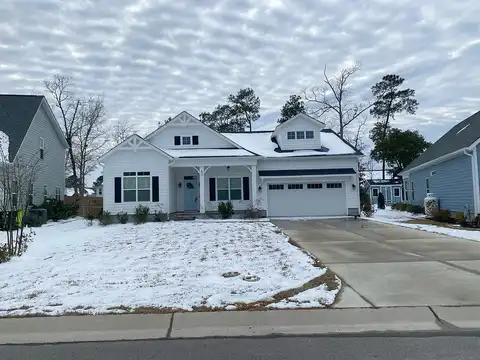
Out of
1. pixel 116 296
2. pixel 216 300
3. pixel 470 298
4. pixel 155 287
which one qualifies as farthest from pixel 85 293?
pixel 470 298

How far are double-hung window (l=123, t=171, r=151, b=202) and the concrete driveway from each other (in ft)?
35.2

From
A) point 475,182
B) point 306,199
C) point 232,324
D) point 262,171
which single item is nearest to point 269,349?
point 232,324

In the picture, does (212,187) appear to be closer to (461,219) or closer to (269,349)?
(461,219)

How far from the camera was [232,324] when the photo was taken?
17.5 feet

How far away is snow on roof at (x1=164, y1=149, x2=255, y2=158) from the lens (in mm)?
23395

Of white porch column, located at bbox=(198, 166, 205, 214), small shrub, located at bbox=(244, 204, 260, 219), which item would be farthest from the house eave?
white porch column, located at bbox=(198, 166, 205, 214)

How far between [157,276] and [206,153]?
16354 mm

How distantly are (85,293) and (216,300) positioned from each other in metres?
2.21

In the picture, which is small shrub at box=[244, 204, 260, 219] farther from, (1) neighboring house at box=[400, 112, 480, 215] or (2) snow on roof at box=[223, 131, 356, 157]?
(1) neighboring house at box=[400, 112, 480, 215]

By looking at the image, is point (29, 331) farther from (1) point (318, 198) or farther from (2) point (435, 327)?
(1) point (318, 198)

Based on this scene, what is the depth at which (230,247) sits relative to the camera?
1149 cm

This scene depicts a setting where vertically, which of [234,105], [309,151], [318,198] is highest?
[234,105]

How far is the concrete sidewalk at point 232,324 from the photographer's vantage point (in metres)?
5.02

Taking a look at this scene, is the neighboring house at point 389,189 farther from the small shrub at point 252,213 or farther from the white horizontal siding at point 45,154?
the white horizontal siding at point 45,154
